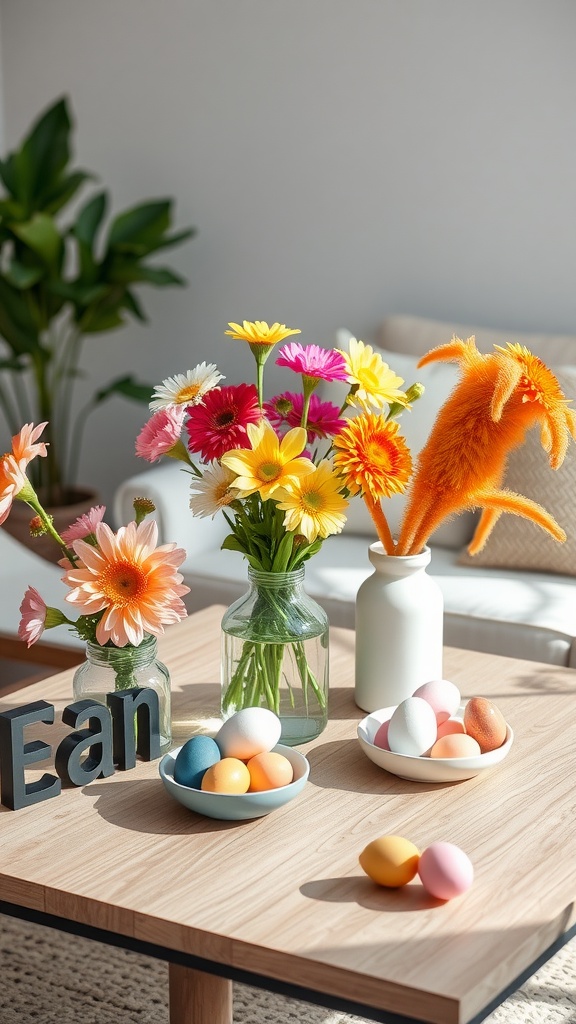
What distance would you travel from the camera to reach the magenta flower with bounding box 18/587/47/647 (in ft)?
4.83

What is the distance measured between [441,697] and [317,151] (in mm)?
2468

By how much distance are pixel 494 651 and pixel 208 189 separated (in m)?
2.02

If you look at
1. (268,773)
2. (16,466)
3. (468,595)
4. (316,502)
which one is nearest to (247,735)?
(268,773)

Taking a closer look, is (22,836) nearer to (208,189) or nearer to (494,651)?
(494,651)

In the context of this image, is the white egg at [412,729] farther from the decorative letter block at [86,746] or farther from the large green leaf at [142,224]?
the large green leaf at [142,224]

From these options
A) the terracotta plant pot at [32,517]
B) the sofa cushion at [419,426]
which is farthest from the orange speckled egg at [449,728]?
the terracotta plant pot at [32,517]

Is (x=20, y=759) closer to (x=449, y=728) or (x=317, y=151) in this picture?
(x=449, y=728)

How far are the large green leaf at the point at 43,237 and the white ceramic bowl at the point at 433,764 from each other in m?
2.42

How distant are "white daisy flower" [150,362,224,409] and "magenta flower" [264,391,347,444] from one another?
0.08 metres

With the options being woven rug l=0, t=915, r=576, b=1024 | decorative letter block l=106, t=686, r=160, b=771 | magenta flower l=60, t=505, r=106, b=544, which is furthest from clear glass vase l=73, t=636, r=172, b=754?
woven rug l=0, t=915, r=576, b=1024

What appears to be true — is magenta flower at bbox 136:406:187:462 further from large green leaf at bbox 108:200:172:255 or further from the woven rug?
large green leaf at bbox 108:200:172:255

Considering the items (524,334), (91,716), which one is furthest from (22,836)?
(524,334)

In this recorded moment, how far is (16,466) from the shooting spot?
1.42 metres

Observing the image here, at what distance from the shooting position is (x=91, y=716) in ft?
4.75
